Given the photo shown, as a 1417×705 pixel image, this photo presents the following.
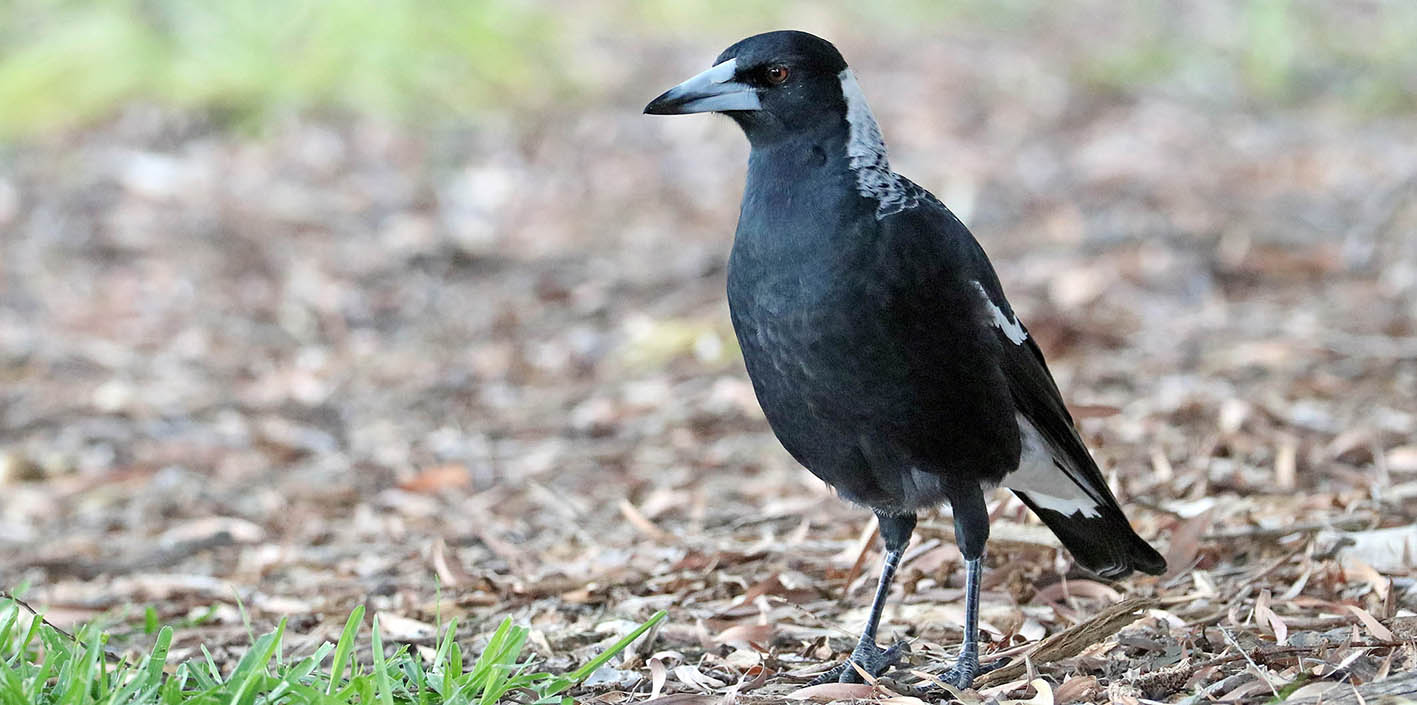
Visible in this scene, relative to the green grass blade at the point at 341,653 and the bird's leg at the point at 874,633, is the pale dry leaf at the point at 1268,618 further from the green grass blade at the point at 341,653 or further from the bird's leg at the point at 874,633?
the green grass blade at the point at 341,653

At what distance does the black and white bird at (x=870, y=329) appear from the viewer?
2.46 m

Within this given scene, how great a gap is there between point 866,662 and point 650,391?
2437 millimetres

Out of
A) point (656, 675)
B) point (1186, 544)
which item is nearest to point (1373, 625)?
point (1186, 544)

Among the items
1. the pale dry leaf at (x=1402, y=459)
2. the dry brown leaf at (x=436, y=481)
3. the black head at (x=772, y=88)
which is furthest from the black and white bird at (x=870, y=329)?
the dry brown leaf at (x=436, y=481)

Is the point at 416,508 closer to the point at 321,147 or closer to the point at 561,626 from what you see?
the point at 561,626

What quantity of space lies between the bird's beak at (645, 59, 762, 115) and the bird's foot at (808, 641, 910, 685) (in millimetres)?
971

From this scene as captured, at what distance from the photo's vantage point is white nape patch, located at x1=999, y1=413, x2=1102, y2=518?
9.20 ft

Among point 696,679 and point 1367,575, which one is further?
point 1367,575

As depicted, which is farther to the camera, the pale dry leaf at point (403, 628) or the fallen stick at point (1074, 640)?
the pale dry leaf at point (403, 628)

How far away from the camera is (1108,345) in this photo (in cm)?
486

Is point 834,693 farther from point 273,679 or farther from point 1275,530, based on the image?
point 1275,530

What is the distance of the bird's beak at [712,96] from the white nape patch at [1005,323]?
0.52 m

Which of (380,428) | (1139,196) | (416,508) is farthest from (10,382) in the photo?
(1139,196)

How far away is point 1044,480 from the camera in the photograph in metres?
2.86
